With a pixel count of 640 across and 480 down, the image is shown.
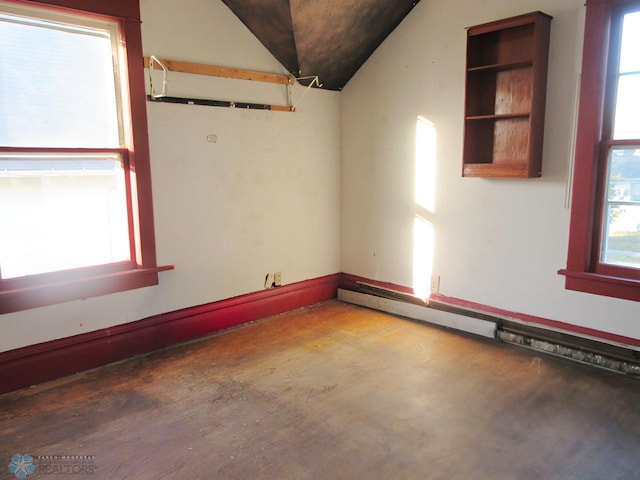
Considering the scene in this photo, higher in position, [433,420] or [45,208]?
[45,208]

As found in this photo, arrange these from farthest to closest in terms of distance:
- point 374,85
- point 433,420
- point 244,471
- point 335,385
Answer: point 374,85
point 335,385
point 433,420
point 244,471

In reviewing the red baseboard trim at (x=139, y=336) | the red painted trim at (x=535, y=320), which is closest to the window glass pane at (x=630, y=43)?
the red painted trim at (x=535, y=320)

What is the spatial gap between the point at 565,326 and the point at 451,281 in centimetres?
94

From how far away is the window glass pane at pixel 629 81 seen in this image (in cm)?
290

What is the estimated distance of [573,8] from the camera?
3064mm

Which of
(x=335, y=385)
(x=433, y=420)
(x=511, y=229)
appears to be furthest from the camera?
(x=511, y=229)

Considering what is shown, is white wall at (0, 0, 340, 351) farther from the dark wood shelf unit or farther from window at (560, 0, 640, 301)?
window at (560, 0, 640, 301)

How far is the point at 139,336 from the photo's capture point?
11.4 feet

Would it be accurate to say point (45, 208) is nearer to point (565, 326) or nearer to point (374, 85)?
point (374, 85)

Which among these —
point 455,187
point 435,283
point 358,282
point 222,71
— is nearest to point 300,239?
Answer: point 358,282

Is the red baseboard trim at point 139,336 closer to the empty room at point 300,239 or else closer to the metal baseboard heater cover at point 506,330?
the empty room at point 300,239

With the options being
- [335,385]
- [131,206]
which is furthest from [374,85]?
[335,385]

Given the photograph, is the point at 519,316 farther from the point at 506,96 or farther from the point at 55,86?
the point at 55,86

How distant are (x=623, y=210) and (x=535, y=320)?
0.99 m
